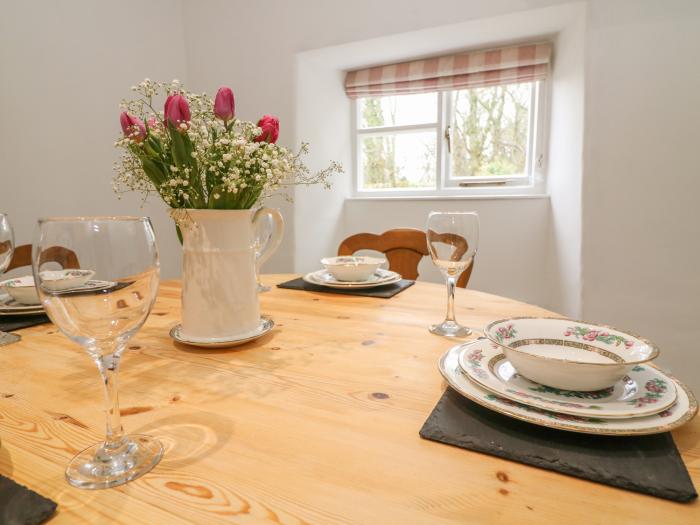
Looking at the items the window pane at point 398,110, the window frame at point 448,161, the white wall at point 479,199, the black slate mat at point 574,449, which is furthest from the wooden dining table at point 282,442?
the window pane at point 398,110

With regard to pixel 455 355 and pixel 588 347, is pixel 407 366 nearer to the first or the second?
pixel 455 355

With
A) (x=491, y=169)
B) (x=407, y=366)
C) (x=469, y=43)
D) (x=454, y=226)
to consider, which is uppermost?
(x=469, y=43)

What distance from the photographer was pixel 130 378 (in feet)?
1.93

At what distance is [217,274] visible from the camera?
0.68 metres

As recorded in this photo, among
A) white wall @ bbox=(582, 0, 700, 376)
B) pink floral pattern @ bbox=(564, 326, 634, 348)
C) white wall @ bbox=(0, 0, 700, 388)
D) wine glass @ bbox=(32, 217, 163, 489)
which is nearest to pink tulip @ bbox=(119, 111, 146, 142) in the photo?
wine glass @ bbox=(32, 217, 163, 489)

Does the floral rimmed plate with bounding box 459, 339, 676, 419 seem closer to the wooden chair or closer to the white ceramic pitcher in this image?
the white ceramic pitcher

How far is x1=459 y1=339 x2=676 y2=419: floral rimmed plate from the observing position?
1.33ft

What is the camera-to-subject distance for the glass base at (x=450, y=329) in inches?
30.0

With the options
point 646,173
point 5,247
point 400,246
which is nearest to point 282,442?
point 5,247

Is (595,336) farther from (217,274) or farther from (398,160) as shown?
(398,160)

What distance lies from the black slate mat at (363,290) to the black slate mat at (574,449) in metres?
0.64

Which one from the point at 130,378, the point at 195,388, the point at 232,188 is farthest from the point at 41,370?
the point at 232,188

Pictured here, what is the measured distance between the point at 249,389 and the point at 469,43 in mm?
2625

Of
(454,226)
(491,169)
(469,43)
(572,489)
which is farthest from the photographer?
(491,169)
